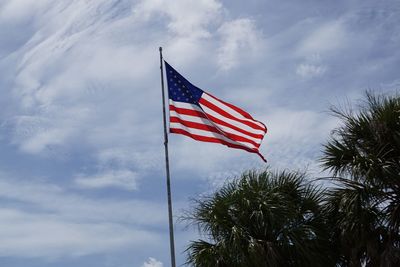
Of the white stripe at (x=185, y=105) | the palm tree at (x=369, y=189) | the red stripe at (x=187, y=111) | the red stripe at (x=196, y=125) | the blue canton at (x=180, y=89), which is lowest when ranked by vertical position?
the palm tree at (x=369, y=189)

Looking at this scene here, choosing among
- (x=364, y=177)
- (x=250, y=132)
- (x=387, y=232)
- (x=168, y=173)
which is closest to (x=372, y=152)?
(x=364, y=177)

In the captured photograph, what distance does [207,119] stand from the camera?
684 inches

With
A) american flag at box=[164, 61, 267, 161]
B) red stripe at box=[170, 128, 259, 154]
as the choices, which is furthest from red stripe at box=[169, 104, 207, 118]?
red stripe at box=[170, 128, 259, 154]

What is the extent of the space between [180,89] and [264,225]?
158 inches

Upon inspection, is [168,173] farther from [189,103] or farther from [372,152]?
[372,152]

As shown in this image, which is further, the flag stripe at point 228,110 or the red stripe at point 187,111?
the flag stripe at point 228,110

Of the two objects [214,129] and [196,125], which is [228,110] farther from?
[196,125]

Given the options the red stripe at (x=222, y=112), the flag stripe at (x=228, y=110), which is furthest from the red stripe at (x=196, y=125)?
the flag stripe at (x=228, y=110)

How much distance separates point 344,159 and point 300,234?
2.07 meters

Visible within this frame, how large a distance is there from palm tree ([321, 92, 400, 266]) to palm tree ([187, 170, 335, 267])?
0.68 meters

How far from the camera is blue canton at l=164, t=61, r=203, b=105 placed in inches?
690

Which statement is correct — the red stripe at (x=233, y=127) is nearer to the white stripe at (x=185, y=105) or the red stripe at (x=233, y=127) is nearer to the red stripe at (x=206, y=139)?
the white stripe at (x=185, y=105)

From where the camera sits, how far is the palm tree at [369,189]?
15.0 meters

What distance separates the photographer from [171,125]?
1683 cm
